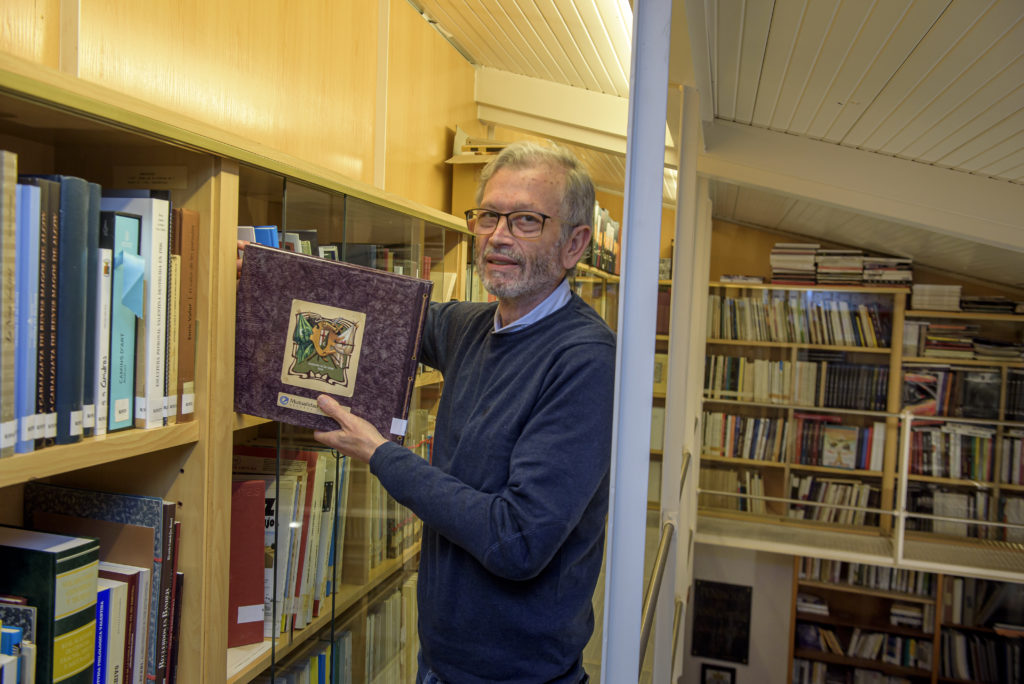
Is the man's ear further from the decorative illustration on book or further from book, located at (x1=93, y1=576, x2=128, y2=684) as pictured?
book, located at (x1=93, y1=576, x2=128, y2=684)

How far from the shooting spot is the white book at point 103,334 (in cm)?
82

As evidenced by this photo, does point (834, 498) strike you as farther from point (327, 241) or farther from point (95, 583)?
point (95, 583)

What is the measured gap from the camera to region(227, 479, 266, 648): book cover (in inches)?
44.4

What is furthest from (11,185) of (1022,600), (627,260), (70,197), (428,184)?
(1022,600)

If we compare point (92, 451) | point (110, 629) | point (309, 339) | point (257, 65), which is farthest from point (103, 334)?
point (257, 65)

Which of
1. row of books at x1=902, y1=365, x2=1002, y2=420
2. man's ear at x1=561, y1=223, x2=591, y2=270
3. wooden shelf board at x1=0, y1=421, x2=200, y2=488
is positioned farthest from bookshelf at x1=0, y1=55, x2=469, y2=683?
row of books at x1=902, y1=365, x2=1002, y2=420

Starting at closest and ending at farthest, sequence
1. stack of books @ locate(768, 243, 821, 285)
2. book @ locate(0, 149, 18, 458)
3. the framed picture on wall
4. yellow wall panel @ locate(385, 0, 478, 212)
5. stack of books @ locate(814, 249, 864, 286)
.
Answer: book @ locate(0, 149, 18, 458), yellow wall panel @ locate(385, 0, 478, 212), stack of books @ locate(814, 249, 864, 286), stack of books @ locate(768, 243, 821, 285), the framed picture on wall

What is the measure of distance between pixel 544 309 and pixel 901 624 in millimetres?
5652

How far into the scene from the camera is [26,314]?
0.72 metres

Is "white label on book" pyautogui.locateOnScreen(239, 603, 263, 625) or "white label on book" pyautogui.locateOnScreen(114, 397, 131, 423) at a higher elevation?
"white label on book" pyautogui.locateOnScreen(114, 397, 131, 423)

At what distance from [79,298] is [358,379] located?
389 millimetres

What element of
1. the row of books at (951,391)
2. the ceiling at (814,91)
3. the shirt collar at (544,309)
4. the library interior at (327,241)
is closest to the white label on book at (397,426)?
the library interior at (327,241)

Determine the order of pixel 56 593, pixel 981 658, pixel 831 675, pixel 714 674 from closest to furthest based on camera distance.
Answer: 1. pixel 56 593
2. pixel 981 658
3. pixel 831 675
4. pixel 714 674

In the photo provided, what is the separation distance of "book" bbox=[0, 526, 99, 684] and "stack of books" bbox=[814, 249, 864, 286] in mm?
5616
